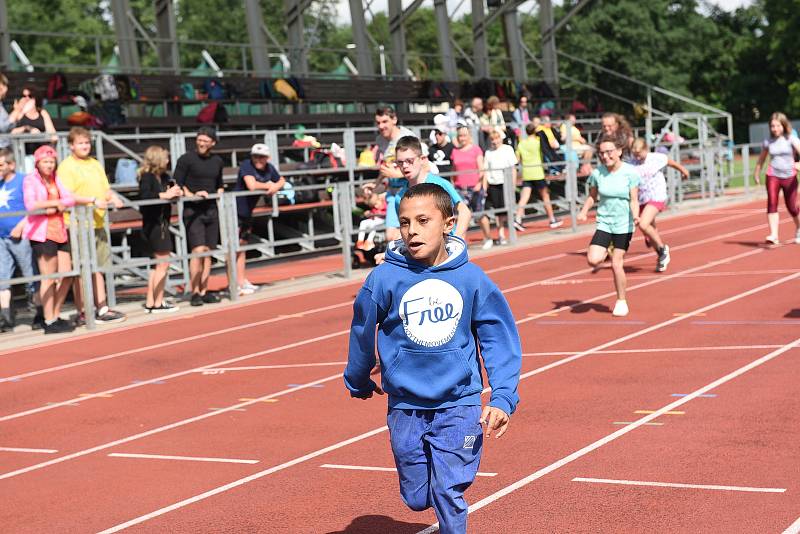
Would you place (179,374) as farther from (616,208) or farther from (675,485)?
(675,485)

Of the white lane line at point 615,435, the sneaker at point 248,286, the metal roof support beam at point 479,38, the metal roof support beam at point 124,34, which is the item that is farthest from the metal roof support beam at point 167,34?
the white lane line at point 615,435

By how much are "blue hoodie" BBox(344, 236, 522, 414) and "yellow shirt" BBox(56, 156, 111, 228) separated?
30.9 ft

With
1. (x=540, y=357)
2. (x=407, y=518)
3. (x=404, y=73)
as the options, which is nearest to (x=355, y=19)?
(x=404, y=73)

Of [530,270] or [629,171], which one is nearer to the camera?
[629,171]

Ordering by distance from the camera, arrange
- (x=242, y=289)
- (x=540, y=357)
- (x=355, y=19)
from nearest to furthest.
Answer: (x=540, y=357) → (x=242, y=289) → (x=355, y=19)

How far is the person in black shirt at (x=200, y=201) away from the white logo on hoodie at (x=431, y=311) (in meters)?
10.4

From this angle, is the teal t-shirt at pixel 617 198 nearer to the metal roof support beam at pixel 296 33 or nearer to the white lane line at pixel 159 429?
the white lane line at pixel 159 429

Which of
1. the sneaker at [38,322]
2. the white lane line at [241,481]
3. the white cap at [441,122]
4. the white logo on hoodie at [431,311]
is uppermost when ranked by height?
the white cap at [441,122]

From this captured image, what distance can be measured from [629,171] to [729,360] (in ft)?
10.7

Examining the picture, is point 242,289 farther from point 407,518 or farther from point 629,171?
point 407,518

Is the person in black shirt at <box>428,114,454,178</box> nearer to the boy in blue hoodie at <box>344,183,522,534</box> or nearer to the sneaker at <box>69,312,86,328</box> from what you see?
the sneaker at <box>69,312,86,328</box>

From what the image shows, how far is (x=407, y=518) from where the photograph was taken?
19.5ft

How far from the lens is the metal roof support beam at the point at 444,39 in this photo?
37.1 m

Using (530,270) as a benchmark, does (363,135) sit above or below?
above
